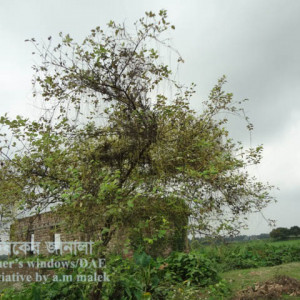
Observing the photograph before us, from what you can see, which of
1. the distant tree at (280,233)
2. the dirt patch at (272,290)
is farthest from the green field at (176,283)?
the distant tree at (280,233)

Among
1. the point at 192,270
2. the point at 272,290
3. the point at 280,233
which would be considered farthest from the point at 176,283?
the point at 280,233

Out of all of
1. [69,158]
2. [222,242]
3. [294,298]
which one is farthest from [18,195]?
[294,298]

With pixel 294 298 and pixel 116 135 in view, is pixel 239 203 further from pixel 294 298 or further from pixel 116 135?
pixel 116 135

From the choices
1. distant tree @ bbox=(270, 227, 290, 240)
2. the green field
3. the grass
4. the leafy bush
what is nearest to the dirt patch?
the green field

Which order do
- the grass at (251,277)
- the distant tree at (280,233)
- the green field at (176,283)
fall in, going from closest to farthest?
the green field at (176,283)
the grass at (251,277)
the distant tree at (280,233)

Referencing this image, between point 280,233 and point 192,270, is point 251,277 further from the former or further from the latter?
point 280,233

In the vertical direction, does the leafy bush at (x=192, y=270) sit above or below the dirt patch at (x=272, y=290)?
above

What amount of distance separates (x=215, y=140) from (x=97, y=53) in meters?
2.45

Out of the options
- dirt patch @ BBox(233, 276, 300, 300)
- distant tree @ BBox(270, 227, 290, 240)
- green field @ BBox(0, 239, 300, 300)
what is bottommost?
dirt patch @ BBox(233, 276, 300, 300)

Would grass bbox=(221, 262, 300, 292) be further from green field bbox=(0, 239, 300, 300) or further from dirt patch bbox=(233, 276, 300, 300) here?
dirt patch bbox=(233, 276, 300, 300)

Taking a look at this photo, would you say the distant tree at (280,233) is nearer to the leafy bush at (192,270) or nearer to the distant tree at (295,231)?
the distant tree at (295,231)

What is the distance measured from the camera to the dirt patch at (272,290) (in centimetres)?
483

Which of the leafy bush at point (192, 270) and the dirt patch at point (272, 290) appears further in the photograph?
the leafy bush at point (192, 270)

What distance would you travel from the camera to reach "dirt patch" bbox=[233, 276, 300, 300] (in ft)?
15.9
